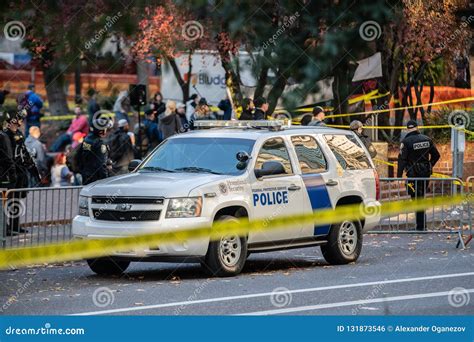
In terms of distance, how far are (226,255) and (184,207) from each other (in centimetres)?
79

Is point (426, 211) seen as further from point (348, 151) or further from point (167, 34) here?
point (167, 34)

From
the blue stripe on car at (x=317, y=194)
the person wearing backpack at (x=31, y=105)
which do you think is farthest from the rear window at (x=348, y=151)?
the person wearing backpack at (x=31, y=105)

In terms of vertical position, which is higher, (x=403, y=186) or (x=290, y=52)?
(x=290, y=52)

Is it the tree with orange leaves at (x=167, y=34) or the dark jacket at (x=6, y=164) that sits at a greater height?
the tree with orange leaves at (x=167, y=34)

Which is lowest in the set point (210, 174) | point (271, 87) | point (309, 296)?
point (309, 296)

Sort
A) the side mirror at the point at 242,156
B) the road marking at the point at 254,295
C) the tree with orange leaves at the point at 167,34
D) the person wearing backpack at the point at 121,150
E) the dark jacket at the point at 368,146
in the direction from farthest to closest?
the tree with orange leaves at the point at 167,34 < the person wearing backpack at the point at 121,150 < the dark jacket at the point at 368,146 < the side mirror at the point at 242,156 < the road marking at the point at 254,295

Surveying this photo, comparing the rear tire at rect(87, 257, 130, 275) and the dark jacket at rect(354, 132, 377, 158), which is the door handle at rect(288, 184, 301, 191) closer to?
the rear tire at rect(87, 257, 130, 275)

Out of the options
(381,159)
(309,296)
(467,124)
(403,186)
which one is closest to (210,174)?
(309,296)

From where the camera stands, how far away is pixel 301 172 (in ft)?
58.1

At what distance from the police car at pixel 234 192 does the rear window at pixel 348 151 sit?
0.04ft

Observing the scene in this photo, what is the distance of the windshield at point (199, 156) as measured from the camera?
1695 cm

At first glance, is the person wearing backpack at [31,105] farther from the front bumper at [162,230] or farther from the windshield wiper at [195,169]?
the front bumper at [162,230]

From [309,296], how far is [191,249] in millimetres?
1924

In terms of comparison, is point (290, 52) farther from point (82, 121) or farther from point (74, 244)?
point (74, 244)
